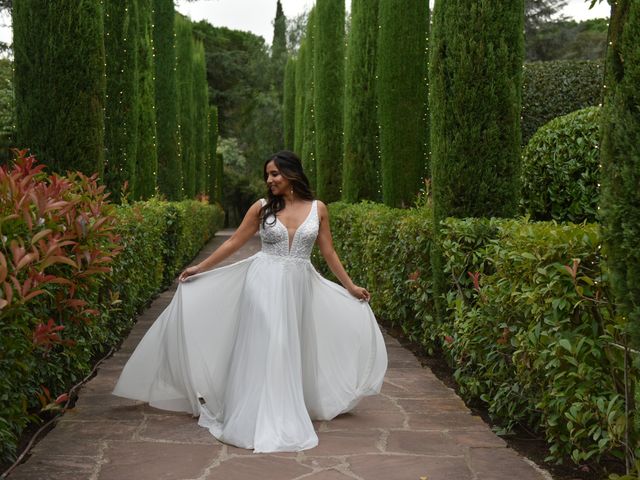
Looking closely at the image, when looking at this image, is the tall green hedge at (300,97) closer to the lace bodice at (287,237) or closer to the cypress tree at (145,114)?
the cypress tree at (145,114)

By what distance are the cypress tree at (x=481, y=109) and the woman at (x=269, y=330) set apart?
5.49 ft

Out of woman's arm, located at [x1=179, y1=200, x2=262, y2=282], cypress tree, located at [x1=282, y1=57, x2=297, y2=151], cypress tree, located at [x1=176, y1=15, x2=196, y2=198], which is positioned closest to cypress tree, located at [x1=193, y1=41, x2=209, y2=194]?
cypress tree, located at [x1=176, y1=15, x2=196, y2=198]

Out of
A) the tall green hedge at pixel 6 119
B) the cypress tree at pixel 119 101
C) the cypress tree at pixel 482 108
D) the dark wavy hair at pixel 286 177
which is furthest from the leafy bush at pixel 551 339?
the tall green hedge at pixel 6 119

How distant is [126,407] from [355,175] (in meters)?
10.4

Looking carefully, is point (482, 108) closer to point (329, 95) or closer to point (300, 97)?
point (329, 95)

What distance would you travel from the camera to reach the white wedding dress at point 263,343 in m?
5.37

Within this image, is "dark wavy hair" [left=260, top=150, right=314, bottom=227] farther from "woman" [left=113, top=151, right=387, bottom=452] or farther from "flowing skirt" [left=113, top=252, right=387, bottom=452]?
"flowing skirt" [left=113, top=252, right=387, bottom=452]

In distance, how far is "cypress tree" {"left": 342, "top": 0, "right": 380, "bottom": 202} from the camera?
15461 mm

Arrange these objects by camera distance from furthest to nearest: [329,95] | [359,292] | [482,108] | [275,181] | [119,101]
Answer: [329,95] < [119,101] < [482,108] < [359,292] < [275,181]

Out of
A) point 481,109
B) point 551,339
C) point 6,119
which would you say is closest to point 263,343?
point 551,339

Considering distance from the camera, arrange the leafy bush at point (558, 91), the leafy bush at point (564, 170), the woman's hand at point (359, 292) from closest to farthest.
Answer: the woman's hand at point (359, 292), the leafy bush at point (564, 170), the leafy bush at point (558, 91)

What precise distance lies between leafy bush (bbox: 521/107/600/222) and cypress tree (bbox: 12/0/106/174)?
5353 mm

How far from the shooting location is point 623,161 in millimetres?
3348

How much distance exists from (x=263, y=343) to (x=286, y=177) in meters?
1.20
